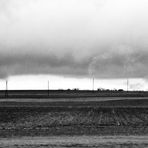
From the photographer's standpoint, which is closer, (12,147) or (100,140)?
(12,147)

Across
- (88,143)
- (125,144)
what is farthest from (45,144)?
(125,144)

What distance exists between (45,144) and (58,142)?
1054 millimetres

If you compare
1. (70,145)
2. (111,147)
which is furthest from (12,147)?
(111,147)

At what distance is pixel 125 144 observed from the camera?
20.2m

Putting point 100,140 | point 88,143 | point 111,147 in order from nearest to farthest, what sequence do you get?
point 111,147
point 88,143
point 100,140

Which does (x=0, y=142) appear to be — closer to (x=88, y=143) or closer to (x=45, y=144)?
(x=45, y=144)

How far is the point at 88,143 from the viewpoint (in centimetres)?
2048

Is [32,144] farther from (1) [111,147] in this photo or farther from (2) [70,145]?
(1) [111,147]

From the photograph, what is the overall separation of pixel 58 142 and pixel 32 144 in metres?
1.47

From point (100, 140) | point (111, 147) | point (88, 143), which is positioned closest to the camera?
point (111, 147)

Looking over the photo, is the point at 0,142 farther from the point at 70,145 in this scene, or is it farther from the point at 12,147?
the point at 70,145

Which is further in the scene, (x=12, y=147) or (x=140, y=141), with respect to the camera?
(x=140, y=141)

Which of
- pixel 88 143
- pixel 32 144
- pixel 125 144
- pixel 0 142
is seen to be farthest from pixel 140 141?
pixel 0 142

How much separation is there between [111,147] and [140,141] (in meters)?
3.00
